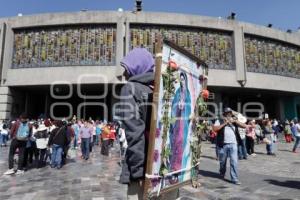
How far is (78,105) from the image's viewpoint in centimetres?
2947

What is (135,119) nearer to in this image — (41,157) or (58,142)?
(58,142)

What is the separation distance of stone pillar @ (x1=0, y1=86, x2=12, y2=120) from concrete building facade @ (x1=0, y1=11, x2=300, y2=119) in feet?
0.24

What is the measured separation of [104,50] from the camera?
24.4 meters

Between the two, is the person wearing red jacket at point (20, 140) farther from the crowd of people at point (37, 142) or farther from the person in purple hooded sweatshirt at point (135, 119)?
the person in purple hooded sweatshirt at point (135, 119)

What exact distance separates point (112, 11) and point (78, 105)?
31.8 ft

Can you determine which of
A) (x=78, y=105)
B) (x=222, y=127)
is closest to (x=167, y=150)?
(x=222, y=127)

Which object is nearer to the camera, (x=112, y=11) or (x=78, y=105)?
(x=112, y=11)

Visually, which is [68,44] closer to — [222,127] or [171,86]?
[222,127]

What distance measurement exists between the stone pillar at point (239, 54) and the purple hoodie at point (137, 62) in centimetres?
2432

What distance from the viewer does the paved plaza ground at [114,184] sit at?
6.13 meters

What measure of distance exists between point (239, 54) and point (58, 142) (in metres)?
19.7

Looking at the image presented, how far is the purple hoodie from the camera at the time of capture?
8.04 feet

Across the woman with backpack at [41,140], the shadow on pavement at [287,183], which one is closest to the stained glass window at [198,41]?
the woman with backpack at [41,140]

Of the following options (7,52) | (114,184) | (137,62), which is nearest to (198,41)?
(7,52)
